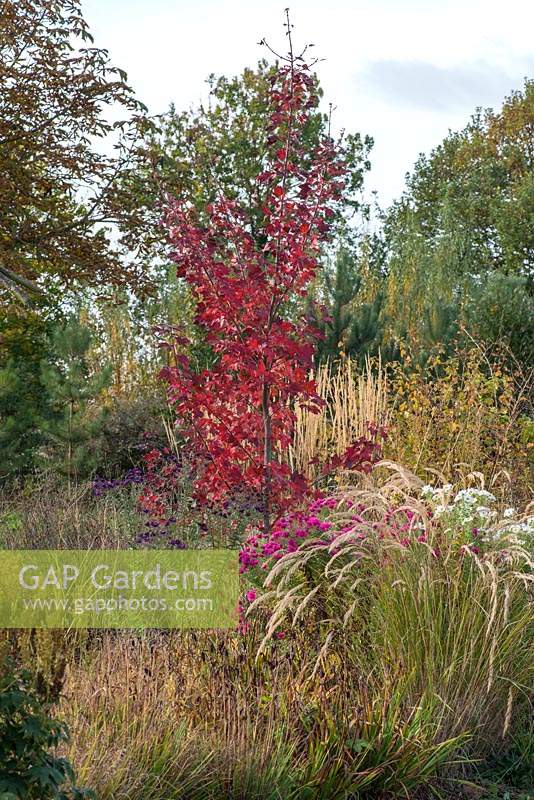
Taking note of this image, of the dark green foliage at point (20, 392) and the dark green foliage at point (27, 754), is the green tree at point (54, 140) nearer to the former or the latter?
the dark green foliage at point (20, 392)

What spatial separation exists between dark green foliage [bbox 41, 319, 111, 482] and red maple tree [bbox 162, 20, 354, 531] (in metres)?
4.06

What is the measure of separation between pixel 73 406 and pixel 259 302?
4.71 meters

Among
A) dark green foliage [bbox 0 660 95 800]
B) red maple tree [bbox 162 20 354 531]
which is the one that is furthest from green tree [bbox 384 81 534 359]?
dark green foliage [bbox 0 660 95 800]

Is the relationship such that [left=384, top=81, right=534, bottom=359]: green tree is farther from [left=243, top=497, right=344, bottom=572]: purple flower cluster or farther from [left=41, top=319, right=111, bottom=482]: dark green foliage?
[left=243, top=497, right=344, bottom=572]: purple flower cluster

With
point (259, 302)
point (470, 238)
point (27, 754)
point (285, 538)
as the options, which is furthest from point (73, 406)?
point (470, 238)

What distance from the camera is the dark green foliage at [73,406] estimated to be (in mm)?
9539

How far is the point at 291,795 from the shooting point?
10.4 feet

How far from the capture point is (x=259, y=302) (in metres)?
5.46

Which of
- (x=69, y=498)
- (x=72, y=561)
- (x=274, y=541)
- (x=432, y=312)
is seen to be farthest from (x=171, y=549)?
(x=432, y=312)

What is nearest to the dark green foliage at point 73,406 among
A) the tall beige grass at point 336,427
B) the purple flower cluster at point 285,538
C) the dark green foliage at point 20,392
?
the dark green foliage at point 20,392

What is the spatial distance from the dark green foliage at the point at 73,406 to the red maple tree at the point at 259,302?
4.06 metres

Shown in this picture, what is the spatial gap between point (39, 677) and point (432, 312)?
338 inches

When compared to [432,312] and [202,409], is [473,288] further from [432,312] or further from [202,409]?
[202,409]

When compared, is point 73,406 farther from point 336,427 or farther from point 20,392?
point 336,427
